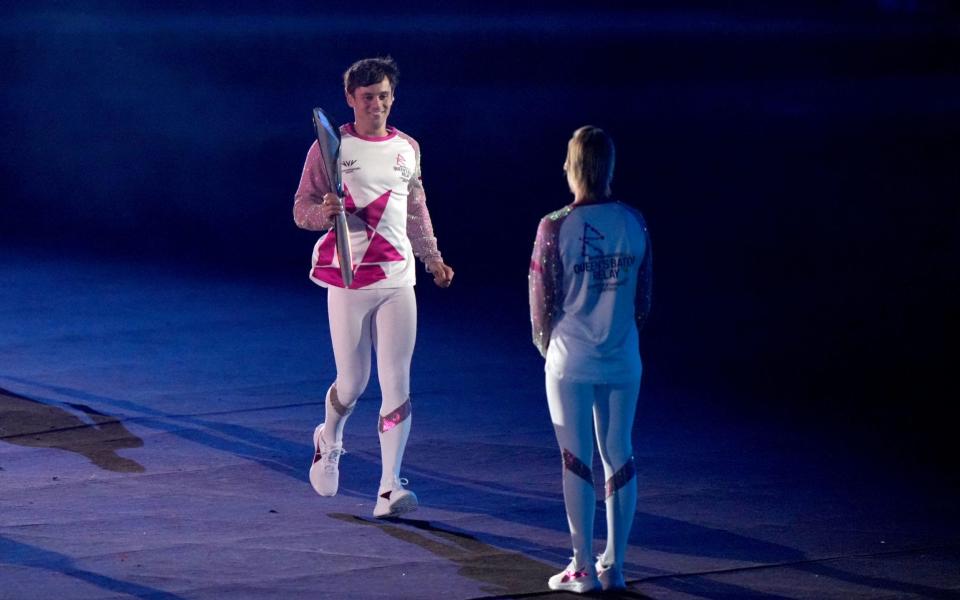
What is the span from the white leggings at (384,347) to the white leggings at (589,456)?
4.31ft

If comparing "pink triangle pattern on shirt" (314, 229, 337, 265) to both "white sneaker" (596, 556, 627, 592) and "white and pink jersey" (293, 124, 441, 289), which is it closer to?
"white and pink jersey" (293, 124, 441, 289)

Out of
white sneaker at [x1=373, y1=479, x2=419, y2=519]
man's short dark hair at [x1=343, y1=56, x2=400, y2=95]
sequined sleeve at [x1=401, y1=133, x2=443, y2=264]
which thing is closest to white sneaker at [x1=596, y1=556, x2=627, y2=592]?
white sneaker at [x1=373, y1=479, x2=419, y2=519]

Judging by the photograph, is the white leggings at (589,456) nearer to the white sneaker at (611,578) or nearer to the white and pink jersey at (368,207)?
the white sneaker at (611,578)

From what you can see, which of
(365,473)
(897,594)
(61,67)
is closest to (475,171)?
(61,67)

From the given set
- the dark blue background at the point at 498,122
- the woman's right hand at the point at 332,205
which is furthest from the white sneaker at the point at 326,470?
the dark blue background at the point at 498,122

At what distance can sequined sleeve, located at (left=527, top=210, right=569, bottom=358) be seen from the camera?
16.9ft

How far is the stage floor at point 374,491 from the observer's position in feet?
18.0

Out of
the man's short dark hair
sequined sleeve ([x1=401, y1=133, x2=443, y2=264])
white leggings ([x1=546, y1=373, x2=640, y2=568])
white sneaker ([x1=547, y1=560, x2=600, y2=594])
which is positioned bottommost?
white sneaker ([x1=547, y1=560, x2=600, y2=594])

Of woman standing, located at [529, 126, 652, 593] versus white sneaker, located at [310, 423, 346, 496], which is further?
white sneaker, located at [310, 423, 346, 496]

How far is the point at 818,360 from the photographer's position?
380 inches

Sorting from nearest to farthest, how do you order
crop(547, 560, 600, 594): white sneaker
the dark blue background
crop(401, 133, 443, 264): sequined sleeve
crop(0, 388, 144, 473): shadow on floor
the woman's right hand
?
1. crop(547, 560, 600, 594): white sneaker
2. the woman's right hand
3. crop(401, 133, 443, 264): sequined sleeve
4. crop(0, 388, 144, 473): shadow on floor
5. the dark blue background

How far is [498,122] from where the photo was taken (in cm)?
1864

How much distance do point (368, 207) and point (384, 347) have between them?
2.13 feet

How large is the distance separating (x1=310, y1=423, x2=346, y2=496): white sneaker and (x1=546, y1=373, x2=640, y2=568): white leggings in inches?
65.5
